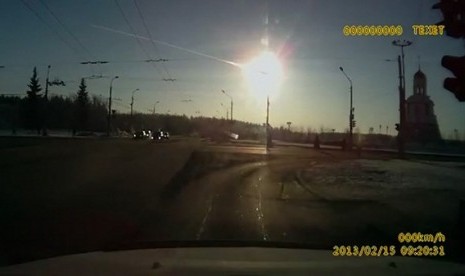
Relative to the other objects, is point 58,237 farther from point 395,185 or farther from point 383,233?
point 395,185

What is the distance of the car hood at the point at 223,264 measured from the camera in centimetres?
468

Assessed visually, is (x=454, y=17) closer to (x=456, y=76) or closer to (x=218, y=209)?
(x=456, y=76)

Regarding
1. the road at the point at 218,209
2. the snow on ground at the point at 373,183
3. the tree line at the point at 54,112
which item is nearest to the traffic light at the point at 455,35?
the road at the point at 218,209

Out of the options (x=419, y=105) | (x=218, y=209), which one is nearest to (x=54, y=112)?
(x=419, y=105)

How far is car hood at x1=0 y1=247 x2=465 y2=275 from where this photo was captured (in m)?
4.68

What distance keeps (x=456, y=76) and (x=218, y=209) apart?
707 centimetres

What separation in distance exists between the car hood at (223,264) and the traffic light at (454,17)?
372 centimetres

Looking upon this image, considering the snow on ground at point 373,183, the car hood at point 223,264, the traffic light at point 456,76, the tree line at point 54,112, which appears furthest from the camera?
the tree line at point 54,112

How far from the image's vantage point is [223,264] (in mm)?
4961

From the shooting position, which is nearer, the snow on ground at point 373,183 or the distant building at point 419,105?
the snow on ground at point 373,183

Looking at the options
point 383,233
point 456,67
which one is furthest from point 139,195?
point 456,67

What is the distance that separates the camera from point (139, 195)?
1684 centimetres

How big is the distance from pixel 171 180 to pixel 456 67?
15.5 metres

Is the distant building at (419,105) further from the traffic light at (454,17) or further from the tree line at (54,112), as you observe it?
the tree line at (54,112)
